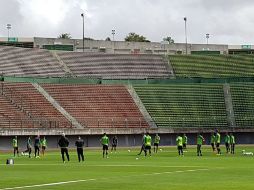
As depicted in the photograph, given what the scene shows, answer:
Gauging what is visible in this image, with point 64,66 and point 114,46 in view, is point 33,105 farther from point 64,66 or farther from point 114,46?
point 114,46

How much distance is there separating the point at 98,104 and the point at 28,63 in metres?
16.6

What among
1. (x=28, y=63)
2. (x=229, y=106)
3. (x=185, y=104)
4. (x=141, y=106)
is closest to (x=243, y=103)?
(x=229, y=106)

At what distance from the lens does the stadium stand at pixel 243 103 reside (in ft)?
322

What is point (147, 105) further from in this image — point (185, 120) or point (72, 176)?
point (72, 176)

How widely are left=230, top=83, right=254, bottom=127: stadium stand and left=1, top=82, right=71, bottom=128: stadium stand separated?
84.0ft

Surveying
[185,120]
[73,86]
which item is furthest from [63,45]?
[185,120]

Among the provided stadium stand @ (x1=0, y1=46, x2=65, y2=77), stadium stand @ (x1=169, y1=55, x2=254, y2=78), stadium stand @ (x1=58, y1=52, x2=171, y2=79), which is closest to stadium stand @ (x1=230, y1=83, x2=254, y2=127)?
stadium stand @ (x1=169, y1=55, x2=254, y2=78)

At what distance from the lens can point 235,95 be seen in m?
104

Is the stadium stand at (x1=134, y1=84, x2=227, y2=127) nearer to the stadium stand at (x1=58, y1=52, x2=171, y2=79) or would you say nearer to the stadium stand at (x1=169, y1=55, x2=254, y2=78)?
the stadium stand at (x1=58, y1=52, x2=171, y2=79)

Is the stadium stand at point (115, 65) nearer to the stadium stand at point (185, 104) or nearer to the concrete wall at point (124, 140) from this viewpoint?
the stadium stand at point (185, 104)

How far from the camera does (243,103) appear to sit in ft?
334

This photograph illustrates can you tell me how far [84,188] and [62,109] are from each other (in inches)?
2655

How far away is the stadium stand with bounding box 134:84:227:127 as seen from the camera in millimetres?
96625

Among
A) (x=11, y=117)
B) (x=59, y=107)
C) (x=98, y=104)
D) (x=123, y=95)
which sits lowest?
(x=11, y=117)
